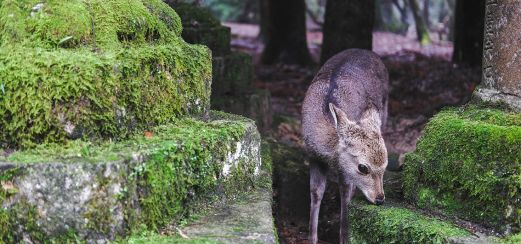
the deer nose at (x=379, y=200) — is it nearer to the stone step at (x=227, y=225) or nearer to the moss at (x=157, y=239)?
the stone step at (x=227, y=225)

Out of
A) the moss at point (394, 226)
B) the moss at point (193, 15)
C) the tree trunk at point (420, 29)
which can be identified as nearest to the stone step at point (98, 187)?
the moss at point (394, 226)

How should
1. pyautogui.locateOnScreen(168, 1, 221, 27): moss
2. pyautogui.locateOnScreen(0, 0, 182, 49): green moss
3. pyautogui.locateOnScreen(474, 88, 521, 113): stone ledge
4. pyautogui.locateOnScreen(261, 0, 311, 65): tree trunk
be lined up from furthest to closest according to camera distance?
pyautogui.locateOnScreen(261, 0, 311, 65): tree trunk
pyautogui.locateOnScreen(168, 1, 221, 27): moss
pyautogui.locateOnScreen(474, 88, 521, 113): stone ledge
pyautogui.locateOnScreen(0, 0, 182, 49): green moss

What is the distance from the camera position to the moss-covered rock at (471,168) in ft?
16.4

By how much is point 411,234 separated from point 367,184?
3.61ft

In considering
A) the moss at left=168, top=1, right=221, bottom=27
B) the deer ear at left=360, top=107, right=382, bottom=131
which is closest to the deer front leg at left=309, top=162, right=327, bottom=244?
the deer ear at left=360, top=107, right=382, bottom=131

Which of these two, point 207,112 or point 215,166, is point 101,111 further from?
point 207,112

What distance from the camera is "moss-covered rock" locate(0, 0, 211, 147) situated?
4.20 metres

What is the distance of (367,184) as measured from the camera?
20.5ft

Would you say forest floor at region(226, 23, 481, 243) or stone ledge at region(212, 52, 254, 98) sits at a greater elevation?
stone ledge at region(212, 52, 254, 98)

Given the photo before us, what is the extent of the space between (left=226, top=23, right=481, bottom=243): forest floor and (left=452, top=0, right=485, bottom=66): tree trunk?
0.41m

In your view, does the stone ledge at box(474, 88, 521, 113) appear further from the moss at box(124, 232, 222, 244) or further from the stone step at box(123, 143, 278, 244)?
the moss at box(124, 232, 222, 244)

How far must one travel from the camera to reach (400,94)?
13.9 metres

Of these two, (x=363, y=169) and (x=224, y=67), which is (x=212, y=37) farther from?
(x=363, y=169)

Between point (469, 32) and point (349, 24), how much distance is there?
432 centimetres
